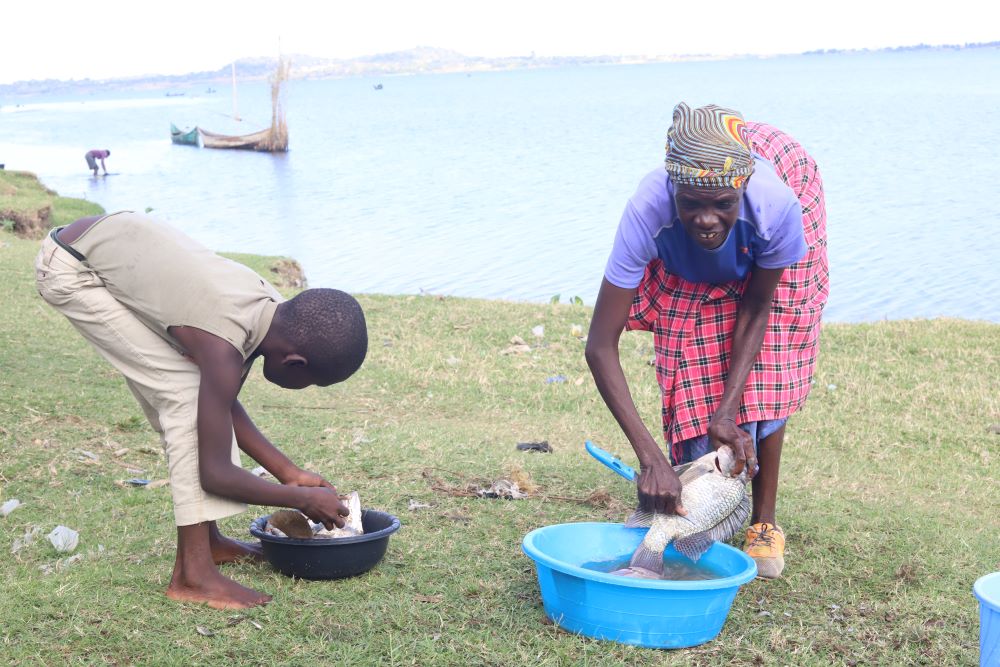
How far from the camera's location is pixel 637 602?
110 inches

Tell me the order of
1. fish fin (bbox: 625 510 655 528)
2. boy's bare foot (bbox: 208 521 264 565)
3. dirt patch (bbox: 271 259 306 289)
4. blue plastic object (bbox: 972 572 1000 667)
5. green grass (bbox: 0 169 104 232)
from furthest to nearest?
green grass (bbox: 0 169 104 232) < dirt patch (bbox: 271 259 306 289) < boy's bare foot (bbox: 208 521 264 565) < fish fin (bbox: 625 510 655 528) < blue plastic object (bbox: 972 572 1000 667)

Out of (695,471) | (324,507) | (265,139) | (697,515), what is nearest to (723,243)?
(695,471)

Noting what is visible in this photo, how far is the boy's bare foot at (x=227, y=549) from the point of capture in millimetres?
3410

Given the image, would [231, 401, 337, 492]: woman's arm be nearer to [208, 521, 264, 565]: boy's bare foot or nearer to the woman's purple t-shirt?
[208, 521, 264, 565]: boy's bare foot

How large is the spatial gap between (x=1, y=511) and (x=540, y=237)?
1512cm

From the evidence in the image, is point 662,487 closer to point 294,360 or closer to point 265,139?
point 294,360

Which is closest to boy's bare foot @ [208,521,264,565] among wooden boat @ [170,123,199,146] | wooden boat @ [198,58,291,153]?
wooden boat @ [198,58,291,153]

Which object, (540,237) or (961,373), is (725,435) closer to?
(961,373)

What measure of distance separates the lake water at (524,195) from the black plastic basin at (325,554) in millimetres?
9959

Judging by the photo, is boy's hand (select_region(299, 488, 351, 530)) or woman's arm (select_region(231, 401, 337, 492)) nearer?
boy's hand (select_region(299, 488, 351, 530))

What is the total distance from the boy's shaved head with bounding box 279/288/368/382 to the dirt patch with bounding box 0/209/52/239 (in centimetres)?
1079

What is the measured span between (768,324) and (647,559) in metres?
0.97

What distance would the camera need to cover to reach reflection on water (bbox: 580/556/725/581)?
3170 mm

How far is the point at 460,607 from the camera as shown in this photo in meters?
3.15
